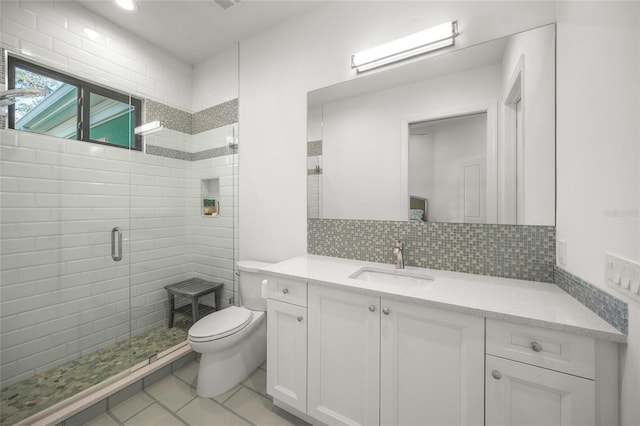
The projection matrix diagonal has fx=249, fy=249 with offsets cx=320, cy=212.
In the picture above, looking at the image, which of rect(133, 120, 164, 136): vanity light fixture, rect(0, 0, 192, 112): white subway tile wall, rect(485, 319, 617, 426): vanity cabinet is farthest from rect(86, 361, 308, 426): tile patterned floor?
rect(0, 0, 192, 112): white subway tile wall

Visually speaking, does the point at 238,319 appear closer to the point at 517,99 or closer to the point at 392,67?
the point at 392,67

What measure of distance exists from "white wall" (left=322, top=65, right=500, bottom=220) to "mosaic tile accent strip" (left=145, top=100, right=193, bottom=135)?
1.49 m

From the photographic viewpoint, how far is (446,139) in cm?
144

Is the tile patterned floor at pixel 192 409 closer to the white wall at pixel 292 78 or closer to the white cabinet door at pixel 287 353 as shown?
the white cabinet door at pixel 287 353

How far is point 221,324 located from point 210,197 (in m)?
1.19

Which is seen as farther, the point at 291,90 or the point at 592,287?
the point at 291,90

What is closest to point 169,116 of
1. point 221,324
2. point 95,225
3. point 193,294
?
point 95,225

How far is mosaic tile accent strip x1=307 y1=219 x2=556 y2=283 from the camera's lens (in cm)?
124

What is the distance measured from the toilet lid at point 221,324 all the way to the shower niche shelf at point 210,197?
954 mm

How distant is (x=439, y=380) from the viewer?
3.30 feet

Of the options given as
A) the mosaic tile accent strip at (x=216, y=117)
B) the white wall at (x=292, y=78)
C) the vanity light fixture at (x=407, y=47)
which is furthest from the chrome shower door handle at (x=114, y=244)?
the vanity light fixture at (x=407, y=47)

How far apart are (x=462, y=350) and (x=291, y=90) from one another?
78.2 inches

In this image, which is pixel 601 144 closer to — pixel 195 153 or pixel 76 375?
pixel 195 153

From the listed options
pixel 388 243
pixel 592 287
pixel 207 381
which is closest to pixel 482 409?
pixel 592 287
